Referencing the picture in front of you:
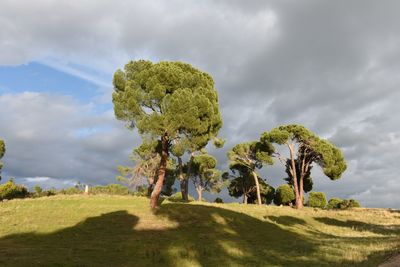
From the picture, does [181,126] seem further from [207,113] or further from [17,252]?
[17,252]

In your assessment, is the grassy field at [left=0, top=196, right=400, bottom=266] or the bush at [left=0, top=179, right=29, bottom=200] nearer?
the grassy field at [left=0, top=196, right=400, bottom=266]

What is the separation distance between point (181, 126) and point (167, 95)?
318cm

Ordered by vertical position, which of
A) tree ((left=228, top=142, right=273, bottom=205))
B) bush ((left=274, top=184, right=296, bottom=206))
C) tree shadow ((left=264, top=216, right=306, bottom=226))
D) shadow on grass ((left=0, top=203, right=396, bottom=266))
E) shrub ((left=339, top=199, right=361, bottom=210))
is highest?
tree ((left=228, top=142, right=273, bottom=205))

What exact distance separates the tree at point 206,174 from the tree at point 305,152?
36.0 feet

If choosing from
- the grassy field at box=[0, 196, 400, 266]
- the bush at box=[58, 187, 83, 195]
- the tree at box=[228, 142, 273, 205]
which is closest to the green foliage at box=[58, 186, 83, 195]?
the bush at box=[58, 187, 83, 195]

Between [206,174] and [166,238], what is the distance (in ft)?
164

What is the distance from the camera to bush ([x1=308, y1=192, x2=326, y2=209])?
82.8 m

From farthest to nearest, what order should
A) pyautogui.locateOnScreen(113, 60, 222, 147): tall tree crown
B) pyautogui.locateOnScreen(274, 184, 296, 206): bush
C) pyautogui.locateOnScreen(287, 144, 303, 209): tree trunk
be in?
1. pyautogui.locateOnScreen(274, 184, 296, 206): bush
2. pyautogui.locateOnScreen(287, 144, 303, 209): tree trunk
3. pyautogui.locateOnScreen(113, 60, 222, 147): tall tree crown

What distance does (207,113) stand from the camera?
41.1 m

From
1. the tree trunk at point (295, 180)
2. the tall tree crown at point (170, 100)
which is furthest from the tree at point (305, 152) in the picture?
the tall tree crown at point (170, 100)

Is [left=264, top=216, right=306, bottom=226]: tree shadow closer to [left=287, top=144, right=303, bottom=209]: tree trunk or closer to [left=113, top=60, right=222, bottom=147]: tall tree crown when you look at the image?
[left=113, top=60, right=222, bottom=147]: tall tree crown

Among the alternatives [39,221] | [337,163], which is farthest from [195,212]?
[337,163]

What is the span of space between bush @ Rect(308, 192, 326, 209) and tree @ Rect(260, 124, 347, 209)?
12676 mm

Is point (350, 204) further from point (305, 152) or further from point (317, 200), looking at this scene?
point (305, 152)
